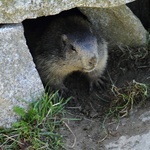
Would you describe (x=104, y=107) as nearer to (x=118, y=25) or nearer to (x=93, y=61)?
(x=93, y=61)

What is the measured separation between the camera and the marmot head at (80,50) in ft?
13.9

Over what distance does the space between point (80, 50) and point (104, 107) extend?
0.61 metres

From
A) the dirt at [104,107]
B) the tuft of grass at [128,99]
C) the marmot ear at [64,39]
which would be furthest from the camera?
the marmot ear at [64,39]

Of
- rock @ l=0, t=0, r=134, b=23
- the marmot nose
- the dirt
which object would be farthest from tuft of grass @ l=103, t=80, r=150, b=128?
rock @ l=0, t=0, r=134, b=23

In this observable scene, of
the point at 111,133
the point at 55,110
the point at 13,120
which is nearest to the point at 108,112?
the point at 111,133

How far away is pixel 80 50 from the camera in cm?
425

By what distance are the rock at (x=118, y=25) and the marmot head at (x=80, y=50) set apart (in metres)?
0.41

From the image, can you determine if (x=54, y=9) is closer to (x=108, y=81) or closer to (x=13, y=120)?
(x=13, y=120)

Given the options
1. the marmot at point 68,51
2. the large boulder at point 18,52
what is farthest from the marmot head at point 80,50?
the large boulder at point 18,52

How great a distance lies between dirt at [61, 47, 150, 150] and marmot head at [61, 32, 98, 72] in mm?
393

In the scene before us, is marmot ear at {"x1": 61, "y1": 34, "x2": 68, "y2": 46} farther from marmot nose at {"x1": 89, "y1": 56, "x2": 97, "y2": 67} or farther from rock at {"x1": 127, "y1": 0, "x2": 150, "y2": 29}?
rock at {"x1": 127, "y1": 0, "x2": 150, "y2": 29}

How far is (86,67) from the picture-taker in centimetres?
429

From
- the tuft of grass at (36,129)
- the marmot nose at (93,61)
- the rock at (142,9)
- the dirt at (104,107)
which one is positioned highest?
the rock at (142,9)

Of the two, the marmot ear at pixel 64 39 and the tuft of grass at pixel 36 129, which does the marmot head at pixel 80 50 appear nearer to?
the marmot ear at pixel 64 39
